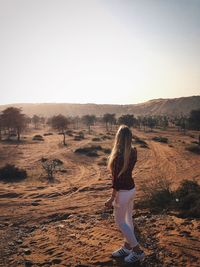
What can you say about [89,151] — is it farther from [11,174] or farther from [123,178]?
[123,178]

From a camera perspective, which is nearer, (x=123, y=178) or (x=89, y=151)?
(x=123, y=178)

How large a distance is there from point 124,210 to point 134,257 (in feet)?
3.02

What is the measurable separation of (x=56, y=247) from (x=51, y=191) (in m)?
7.10

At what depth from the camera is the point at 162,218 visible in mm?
7965

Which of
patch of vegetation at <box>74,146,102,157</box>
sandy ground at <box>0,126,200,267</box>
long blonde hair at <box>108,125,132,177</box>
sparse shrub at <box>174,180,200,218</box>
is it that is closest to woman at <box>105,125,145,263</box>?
long blonde hair at <box>108,125,132,177</box>

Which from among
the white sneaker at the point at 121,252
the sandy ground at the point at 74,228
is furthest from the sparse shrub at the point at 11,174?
the white sneaker at the point at 121,252

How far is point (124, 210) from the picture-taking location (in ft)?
16.8

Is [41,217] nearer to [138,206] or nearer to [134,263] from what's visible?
[138,206]

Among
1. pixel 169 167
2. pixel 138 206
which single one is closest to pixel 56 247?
pixel 138 206

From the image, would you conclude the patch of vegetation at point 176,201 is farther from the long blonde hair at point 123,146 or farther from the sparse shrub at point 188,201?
the long blonde hair at point 123,146

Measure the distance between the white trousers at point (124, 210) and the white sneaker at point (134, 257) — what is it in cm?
25

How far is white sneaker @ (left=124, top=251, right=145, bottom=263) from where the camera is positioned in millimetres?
5340

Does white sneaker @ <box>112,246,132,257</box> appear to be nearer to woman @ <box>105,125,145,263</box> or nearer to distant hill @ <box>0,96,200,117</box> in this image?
woman @ <box>105,125,145,263</box>


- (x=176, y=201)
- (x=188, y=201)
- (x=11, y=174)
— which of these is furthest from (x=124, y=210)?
(x=11, y=174)
